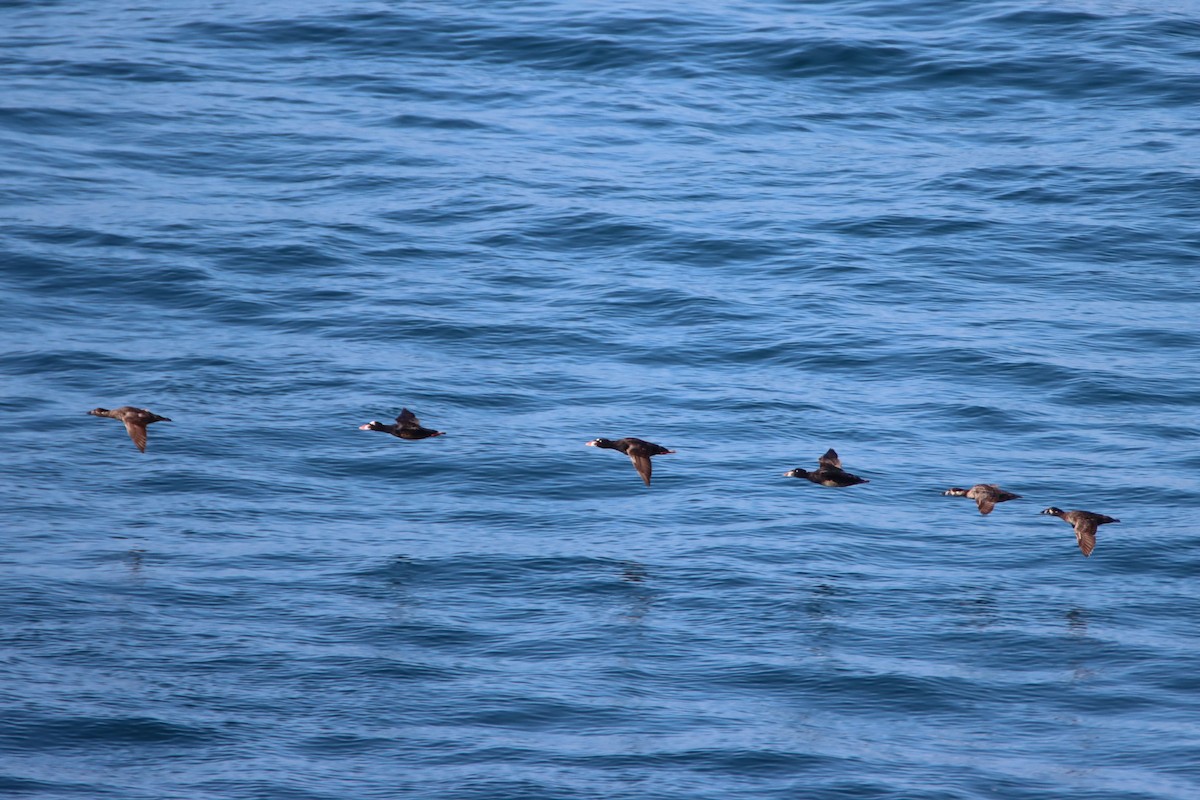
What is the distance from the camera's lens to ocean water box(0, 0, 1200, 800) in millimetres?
25672

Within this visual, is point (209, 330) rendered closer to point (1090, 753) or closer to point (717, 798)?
point (717, 798)

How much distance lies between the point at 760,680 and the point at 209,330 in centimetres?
1665

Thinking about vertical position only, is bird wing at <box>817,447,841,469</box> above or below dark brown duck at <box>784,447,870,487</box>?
above

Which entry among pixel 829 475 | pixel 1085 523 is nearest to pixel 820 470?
pixel 829 475

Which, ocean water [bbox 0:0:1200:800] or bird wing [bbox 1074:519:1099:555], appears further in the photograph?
bird wing [bbox 1074:519:1099:555]

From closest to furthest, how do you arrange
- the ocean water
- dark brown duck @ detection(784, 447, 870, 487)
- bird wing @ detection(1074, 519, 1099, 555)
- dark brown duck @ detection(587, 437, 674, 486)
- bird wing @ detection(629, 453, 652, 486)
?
the ocean water < bird wing @ detection(1074, 519, 1099, 555) < bird wing @ detection(629, 453, 652, 486) < dark brown duck @ detection(587, 437, 674, 486) < dark brown duck @ detection(784, 447, 870, 487)

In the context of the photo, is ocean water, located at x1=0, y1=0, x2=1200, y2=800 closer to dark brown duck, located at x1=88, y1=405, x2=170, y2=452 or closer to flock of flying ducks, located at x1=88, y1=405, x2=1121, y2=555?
flock of flying ducks, located at x1=88, y1=405, x2=1121, y2=555

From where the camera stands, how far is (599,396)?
114 ft

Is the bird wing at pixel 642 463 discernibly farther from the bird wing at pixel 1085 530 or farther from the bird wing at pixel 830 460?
the bird wing at pixel 1085 530

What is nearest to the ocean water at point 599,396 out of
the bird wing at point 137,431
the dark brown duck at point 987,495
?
the dark brown duck at point 987,495

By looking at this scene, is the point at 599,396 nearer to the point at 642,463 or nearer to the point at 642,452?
the point at 642,452

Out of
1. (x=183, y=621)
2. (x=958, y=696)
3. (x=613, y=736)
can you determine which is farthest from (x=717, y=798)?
(x=183, y=621)

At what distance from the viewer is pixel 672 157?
147ft

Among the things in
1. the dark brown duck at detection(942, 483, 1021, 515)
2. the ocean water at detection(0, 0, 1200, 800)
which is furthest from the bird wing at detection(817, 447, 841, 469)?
the ocean water at detection(0, 0, 1200, 800)
